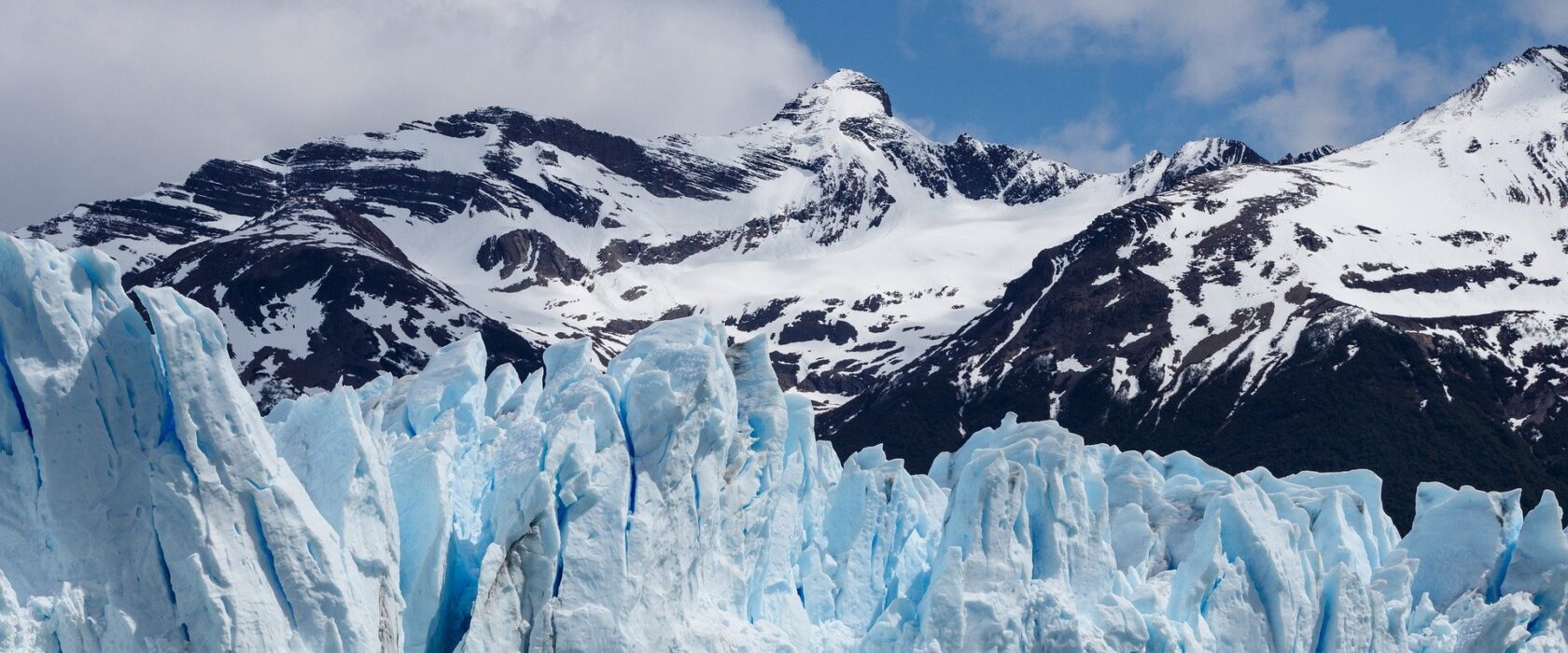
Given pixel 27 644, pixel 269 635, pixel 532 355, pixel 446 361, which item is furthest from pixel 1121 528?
pixel 532 355

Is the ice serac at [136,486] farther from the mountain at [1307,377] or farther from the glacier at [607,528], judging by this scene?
the mountain at [1307,377]

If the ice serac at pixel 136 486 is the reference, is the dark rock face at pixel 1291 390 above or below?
above

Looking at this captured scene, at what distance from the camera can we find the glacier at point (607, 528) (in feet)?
82.3

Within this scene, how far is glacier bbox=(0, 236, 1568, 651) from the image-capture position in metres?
25.1

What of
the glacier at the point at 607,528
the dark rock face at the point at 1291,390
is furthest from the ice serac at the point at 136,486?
the dark rock face at the point at 1291,390

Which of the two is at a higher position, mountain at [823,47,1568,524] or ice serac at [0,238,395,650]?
mountain at [823,47,1568,524]

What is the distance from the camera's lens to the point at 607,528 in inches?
1255

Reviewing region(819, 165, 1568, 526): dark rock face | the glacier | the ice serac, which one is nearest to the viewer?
the ice serac

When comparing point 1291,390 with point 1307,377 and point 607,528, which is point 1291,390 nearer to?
point 1307,377

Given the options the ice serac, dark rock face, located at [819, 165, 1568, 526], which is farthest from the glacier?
dark rock face, located at [819, 165, 1568, 526]

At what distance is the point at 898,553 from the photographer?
45219 mm

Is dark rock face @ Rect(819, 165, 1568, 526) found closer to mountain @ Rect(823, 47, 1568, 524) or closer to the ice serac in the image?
mountain @ Rect(823, 47, 1568, 524)

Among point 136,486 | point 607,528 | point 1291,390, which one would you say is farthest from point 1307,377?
point 136,486

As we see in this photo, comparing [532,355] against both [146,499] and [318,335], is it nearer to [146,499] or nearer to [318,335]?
[318,335]
